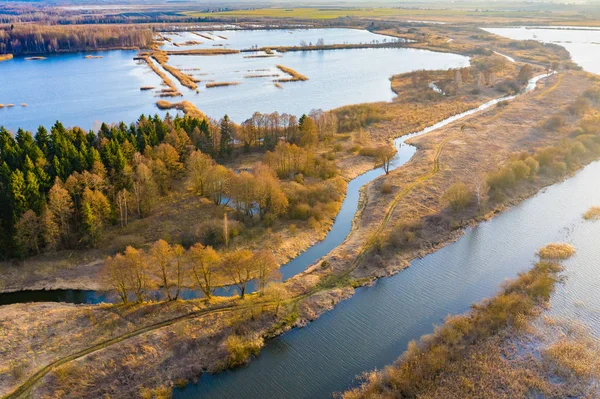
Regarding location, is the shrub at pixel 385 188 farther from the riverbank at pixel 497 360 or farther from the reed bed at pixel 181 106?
the reed bed at pixel 181 106

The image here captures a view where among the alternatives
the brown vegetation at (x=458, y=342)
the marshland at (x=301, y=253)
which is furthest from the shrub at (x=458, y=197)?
the brown vegetation at (x=458, y=342)

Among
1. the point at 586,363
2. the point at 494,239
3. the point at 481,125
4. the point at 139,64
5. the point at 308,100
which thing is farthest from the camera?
the point at 139,64

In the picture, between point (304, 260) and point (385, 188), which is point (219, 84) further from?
point (304, 260)

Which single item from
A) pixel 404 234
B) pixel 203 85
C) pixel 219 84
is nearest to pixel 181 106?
pixel 203 85

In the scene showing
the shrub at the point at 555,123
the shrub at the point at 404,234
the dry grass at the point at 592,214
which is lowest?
the dry grass at the point at 592,214

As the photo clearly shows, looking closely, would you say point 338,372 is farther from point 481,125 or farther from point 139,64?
point 139,64

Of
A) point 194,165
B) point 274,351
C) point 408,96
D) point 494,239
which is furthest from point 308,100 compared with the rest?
point 274,351
